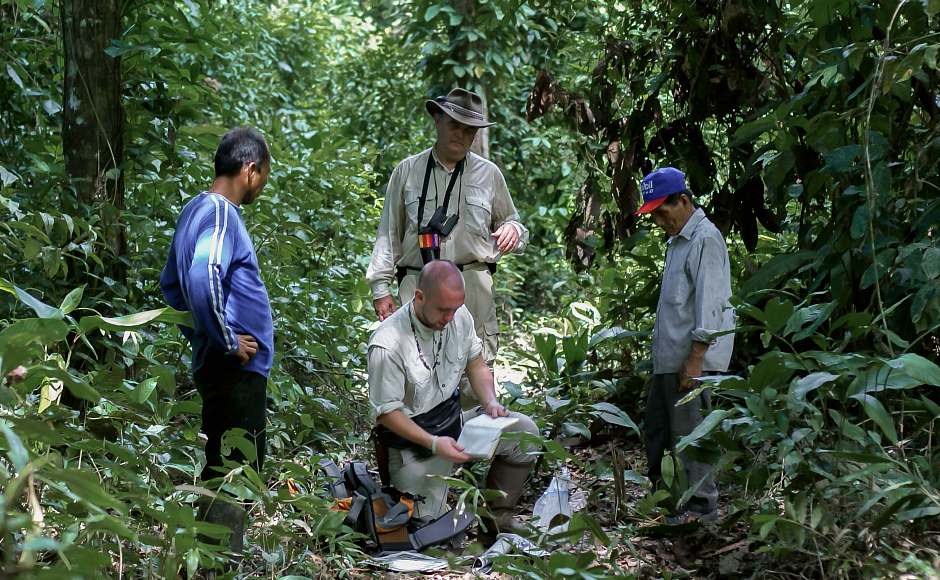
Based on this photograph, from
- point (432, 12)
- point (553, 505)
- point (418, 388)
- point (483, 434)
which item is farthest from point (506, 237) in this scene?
point (432, 12)

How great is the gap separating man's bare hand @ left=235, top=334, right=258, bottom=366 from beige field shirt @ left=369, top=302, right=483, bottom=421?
1.98ft

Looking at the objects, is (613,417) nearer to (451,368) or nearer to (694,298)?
(694,298)

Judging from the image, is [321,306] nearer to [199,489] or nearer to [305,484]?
[305,484]

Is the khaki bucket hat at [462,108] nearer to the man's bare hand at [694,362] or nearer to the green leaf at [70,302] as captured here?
the man's bare hand at [694,362]

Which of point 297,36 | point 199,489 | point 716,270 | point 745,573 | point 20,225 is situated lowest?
point 745,573

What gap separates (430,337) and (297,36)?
32.5ft

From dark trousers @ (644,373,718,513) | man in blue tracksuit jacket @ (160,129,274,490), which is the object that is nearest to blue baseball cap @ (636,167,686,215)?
dark trousers @ (644,373,718,513)

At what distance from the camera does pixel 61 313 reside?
1.97 meters

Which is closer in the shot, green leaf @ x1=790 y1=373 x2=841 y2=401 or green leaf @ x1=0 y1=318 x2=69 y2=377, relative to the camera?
green leaf @ x1=0 y1=318 x2=69 y2=377

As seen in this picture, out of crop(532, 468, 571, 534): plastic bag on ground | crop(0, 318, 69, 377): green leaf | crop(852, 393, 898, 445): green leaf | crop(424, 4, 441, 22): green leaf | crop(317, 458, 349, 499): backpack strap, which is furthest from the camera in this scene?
crop(424, 4, 441, 22): green leaf

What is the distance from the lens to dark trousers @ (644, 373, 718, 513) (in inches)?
136

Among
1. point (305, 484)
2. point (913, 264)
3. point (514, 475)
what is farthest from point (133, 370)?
point (913, 264)

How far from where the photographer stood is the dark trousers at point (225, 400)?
286 cm

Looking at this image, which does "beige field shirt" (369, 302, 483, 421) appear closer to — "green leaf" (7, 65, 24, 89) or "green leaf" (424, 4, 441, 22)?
"green leaf" (7, 65, 24, 89)
